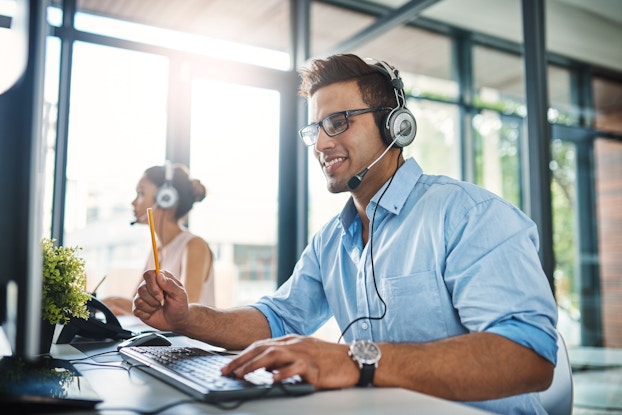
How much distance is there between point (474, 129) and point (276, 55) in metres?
1.59

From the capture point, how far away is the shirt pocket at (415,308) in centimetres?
121

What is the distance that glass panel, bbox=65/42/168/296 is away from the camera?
357 centimetres

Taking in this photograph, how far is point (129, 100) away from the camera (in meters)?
3.76

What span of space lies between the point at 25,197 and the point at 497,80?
3.62 m

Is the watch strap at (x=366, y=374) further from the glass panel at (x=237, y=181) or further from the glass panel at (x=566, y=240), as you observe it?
the glass panel at (x=237, y=181)

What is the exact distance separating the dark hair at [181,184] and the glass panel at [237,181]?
0.92 meters

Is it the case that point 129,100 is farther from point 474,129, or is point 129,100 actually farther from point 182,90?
point 474,129

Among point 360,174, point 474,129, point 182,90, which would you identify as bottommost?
point 360,174

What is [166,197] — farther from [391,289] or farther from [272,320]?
[391,289]

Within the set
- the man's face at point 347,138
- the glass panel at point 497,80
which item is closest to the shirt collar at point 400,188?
the man's face at point 347,138


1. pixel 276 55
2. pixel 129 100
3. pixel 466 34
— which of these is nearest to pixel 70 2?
pixel 129 100

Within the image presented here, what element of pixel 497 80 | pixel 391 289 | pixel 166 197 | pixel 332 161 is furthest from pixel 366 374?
pixel 497 80

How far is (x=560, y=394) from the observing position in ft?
3.92

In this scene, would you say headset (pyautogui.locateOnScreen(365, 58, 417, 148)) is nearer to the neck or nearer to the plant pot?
the neck
